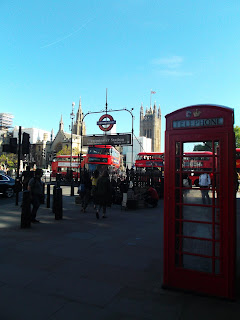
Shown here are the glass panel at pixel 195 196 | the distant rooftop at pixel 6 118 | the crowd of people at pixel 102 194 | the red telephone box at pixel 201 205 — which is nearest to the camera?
the red telephone box at pixel 201 205

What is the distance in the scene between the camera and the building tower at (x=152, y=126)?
118 metres

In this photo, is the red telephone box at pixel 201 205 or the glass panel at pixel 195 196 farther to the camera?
the glass panel at pixel 195 196

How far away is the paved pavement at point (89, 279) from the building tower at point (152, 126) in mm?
111715

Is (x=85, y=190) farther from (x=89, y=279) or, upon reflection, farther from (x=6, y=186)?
(x=6, y=186)

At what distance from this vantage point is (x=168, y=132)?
3.62 metres

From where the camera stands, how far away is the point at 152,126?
118812mm

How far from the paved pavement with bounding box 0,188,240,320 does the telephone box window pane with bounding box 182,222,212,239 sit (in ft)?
2.58

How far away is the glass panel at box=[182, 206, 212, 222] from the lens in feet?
11.2

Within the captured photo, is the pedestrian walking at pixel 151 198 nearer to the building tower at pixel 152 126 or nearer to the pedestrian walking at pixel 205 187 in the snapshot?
the pedestrian walking at pixel 205 187

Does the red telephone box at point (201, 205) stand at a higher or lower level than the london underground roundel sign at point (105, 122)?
lower

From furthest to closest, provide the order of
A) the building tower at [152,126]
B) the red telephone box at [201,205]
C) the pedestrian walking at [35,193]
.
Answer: the building tower at [152,126]
the pedestrian walking at [35,193]
the red telephone box at [201,205]

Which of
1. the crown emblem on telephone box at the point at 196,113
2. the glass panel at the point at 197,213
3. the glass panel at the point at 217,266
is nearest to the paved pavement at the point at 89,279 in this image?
the glass panel at the point at 217,266

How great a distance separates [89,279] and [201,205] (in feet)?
6.61

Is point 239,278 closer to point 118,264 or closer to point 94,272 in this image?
point 118,264
